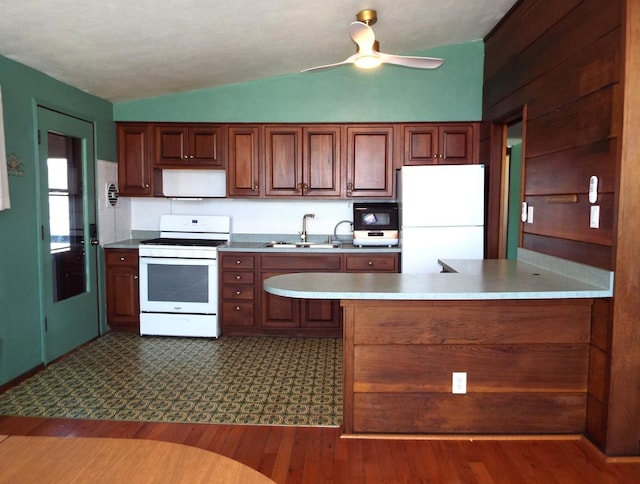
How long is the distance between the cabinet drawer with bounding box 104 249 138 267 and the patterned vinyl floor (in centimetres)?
74

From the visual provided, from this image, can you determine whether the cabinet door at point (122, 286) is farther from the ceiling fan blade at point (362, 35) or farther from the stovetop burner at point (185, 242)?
the ceiling fan blade at point (362, 35)

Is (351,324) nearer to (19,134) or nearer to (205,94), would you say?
(19,134)

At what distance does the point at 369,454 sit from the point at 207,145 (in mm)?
3351

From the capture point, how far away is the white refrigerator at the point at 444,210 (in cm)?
406

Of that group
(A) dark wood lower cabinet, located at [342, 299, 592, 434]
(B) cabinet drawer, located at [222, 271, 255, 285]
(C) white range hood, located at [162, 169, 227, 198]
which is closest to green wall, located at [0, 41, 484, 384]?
(C) white range hood, located at [162, 169, 227, 198]

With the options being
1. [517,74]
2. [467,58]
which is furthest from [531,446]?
[467,58]

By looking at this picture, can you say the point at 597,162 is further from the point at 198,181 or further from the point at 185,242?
the point at 198,181

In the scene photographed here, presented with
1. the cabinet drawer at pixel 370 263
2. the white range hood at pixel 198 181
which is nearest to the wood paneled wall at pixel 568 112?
the cabinet drawer at pixel 370 263

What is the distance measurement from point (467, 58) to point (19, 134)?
393 centimetres

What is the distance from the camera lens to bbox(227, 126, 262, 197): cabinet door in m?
4.59

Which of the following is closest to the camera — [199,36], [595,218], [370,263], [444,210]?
[595,218]

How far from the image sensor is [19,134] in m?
3.34

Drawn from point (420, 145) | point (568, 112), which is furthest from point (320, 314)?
point (568, 112)

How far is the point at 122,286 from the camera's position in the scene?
4539mm
